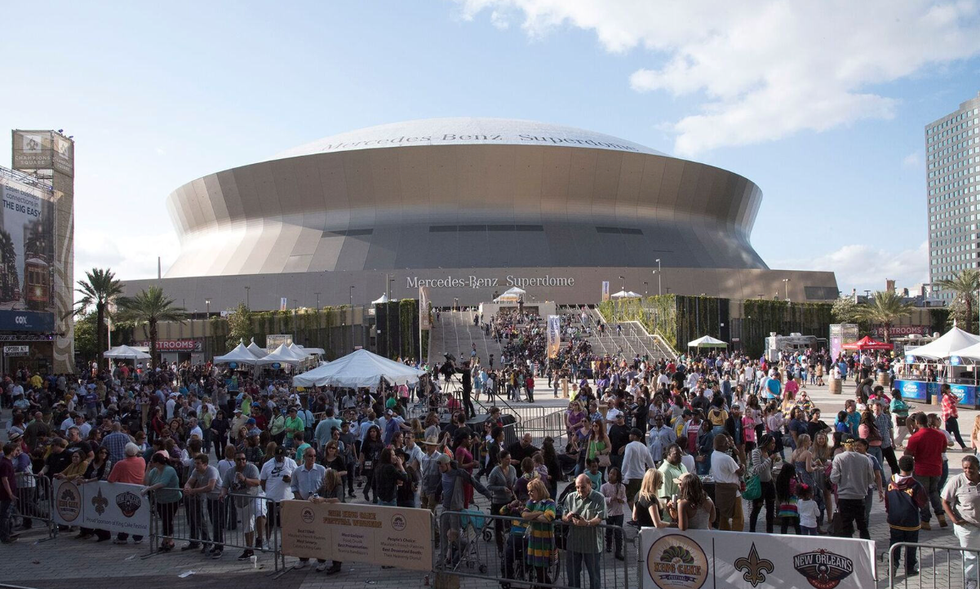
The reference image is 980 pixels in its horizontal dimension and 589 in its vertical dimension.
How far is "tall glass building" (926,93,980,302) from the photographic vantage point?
14162cm

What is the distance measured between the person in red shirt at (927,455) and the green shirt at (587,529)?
4061mm

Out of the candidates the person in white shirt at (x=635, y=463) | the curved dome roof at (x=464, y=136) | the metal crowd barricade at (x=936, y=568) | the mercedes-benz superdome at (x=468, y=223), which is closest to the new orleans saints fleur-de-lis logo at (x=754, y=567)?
the metal crowd barricade at (x=936, y=568)

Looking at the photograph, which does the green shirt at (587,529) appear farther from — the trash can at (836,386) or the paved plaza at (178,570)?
the trash can at (836,386)

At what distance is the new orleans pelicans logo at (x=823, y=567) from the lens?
20.0 feet

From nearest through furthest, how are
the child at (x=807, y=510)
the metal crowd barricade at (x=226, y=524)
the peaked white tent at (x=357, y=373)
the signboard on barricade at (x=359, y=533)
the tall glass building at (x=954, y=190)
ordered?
the signboard on barricade at (x=359, y=533), the child at (x=807, y=510), the metal crowd barricade at (x=226, y=524), the peaked white tent at (x=357, y=373), the tall glass building at (x=954, y=190)

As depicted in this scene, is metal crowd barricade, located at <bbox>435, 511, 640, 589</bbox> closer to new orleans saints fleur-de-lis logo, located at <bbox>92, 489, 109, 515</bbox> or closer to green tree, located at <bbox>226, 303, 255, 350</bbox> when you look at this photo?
new orleans saints fleur-de-lis logo, located at <bbox>92, 489, 109, 515</bbox>

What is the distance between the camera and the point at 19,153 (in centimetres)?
3503

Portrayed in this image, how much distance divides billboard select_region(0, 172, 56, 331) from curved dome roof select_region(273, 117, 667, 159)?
112ft

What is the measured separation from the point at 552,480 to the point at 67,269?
110 ft

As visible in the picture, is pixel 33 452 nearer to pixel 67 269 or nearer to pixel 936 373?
pixel 936 373

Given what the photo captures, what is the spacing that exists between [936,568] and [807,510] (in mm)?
1173

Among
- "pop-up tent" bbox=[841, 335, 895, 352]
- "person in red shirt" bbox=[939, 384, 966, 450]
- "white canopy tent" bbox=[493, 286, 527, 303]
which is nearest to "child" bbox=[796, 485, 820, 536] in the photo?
"person in red shirt" bbox=[939, 384, 966, 450]

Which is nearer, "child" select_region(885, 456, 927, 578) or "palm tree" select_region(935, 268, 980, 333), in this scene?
"child" select_region(885, 456, 927, 578)

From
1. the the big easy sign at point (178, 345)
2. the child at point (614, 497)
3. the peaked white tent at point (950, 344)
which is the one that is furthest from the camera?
the the big easy sign at point (178, 345)
